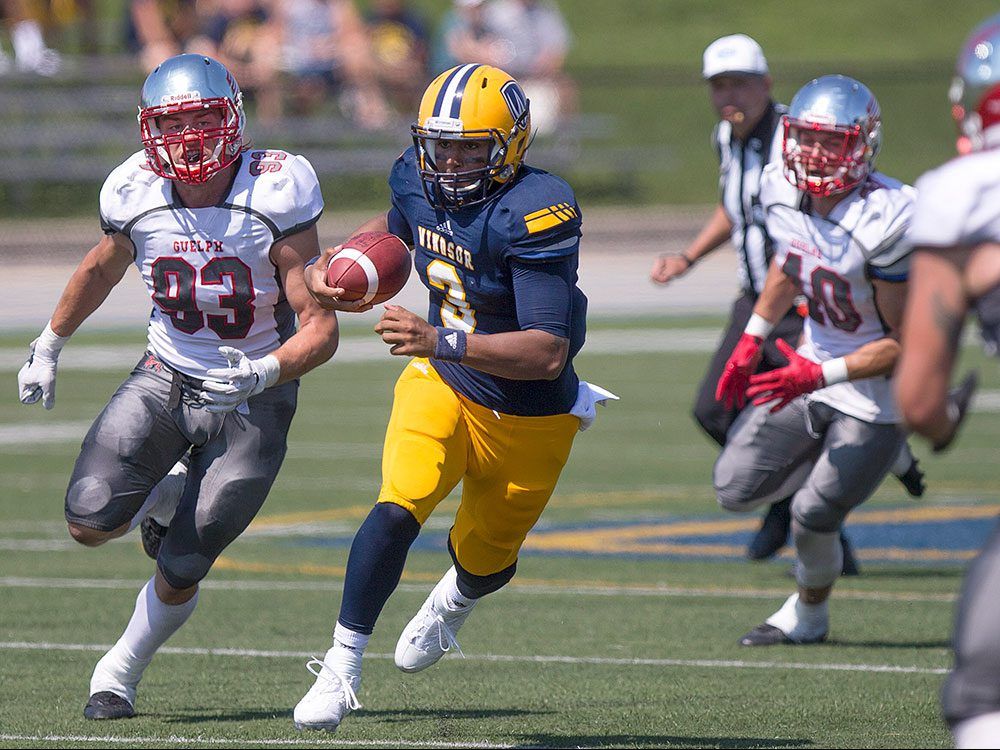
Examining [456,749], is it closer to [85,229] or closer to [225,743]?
[225,743]

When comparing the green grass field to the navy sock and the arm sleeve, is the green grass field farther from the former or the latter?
the arm sleeve

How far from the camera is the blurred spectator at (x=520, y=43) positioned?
20.2 metres

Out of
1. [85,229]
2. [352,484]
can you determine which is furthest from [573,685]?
[85,229]

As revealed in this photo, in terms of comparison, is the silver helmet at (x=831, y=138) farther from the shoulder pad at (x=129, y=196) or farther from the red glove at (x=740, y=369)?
the shoulder pad at (x=129, y=196)

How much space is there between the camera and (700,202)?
22.4 meters

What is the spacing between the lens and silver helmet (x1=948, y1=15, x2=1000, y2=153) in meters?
3.17

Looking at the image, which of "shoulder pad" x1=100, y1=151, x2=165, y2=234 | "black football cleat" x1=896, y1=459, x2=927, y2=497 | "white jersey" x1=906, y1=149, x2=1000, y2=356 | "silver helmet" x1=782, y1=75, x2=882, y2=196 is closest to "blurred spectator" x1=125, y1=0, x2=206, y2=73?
"black football cleat" x1=896, y1=459, x2=927, y2=497

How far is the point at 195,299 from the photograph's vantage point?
16.6 feet

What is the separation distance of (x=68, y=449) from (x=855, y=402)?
6198 mm

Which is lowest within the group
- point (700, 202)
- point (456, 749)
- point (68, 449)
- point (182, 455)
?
point (700, 202)

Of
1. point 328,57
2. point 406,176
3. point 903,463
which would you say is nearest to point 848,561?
point 903,463

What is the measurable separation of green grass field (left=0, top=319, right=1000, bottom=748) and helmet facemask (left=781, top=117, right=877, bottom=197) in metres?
1.60

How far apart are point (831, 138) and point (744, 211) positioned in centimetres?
177

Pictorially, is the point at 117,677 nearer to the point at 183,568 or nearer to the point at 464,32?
the point at 183,568
